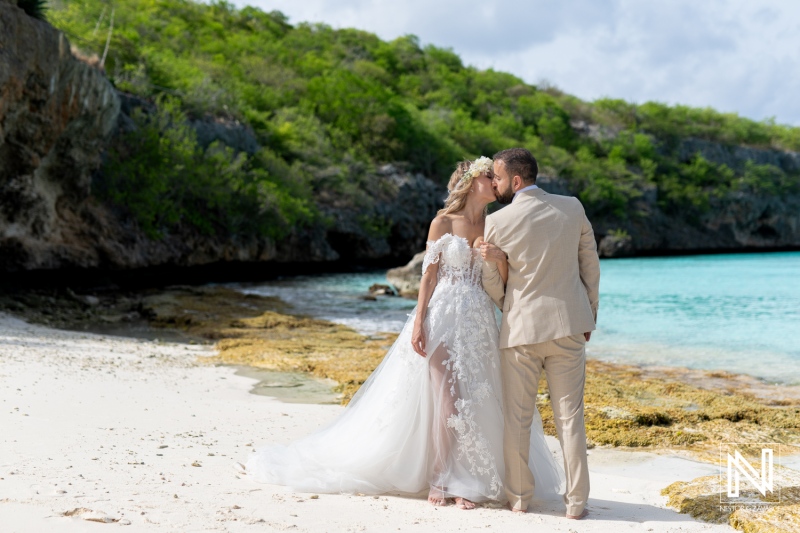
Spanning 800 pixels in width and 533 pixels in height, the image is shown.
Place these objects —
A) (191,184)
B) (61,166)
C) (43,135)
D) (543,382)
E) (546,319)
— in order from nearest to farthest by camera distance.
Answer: (546,319), (543,382), (43,135), (61,166), (191,184)

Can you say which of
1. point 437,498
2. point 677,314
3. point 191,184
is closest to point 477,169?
point 437,498

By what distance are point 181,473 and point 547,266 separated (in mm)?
2558

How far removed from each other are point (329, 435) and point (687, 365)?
349 inches

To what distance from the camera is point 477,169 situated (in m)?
4.52

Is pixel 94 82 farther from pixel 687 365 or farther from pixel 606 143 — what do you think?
pixel 606 143

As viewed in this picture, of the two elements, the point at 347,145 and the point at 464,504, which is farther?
the point at 347,145

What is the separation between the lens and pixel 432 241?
4516 millimetres

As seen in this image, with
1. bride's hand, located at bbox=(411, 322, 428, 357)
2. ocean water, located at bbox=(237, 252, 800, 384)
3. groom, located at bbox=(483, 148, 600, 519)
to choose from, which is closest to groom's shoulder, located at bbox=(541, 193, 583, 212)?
Answer: groom, located at bbox=(483, 148, 600, 519)

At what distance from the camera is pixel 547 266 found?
13.1ft

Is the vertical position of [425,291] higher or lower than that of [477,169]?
lower

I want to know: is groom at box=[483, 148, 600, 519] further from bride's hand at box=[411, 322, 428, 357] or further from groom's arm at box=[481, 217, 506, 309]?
bride's hand at box=[411, 322, 428, 357]

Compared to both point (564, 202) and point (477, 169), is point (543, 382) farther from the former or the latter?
point (564, 202)

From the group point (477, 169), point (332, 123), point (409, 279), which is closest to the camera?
point (477, 169)

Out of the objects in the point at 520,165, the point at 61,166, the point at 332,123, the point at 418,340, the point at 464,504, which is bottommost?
the point at 464,504
